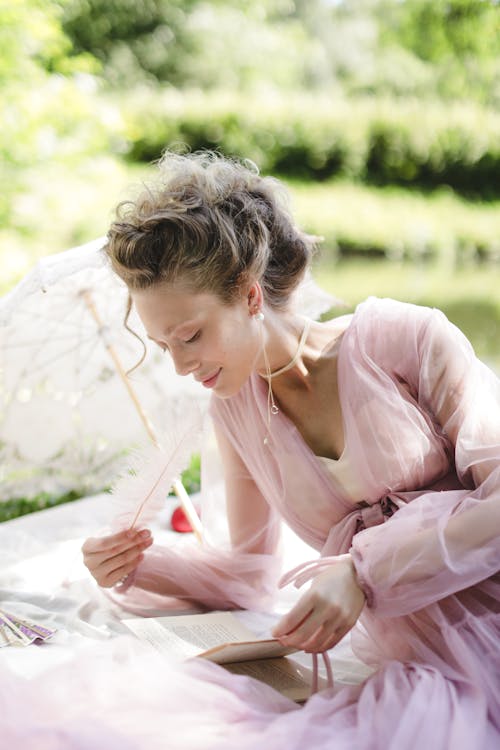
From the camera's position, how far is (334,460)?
2141 millimetres

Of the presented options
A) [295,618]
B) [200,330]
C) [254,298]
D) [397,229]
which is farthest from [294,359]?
[397,229]

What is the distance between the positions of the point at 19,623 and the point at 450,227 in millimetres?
12766

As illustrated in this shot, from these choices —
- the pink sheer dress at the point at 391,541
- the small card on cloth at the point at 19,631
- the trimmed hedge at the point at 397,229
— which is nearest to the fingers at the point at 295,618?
the pink sheer dress at the point at 391,541

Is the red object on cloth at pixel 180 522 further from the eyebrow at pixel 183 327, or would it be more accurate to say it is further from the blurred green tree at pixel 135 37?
the blurred green tree at pixel 135 37

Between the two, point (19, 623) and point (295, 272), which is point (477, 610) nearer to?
point (295, 272)

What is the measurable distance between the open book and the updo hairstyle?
777 millimetres

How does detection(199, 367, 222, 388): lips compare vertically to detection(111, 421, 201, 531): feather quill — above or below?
above

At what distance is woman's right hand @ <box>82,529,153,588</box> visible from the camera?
87.9 inches

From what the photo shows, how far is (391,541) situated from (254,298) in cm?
66

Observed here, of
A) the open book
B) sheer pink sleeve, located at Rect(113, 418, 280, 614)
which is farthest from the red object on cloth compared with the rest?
the open book

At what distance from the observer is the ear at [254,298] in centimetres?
206

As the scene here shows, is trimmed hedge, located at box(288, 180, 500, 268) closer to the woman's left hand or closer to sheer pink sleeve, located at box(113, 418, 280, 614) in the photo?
sheer pink sleeve, located at box(113, 418, 280, 614)

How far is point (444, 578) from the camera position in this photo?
1731 mm

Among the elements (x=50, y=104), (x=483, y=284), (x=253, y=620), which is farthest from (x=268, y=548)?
(x=483, y=284)
